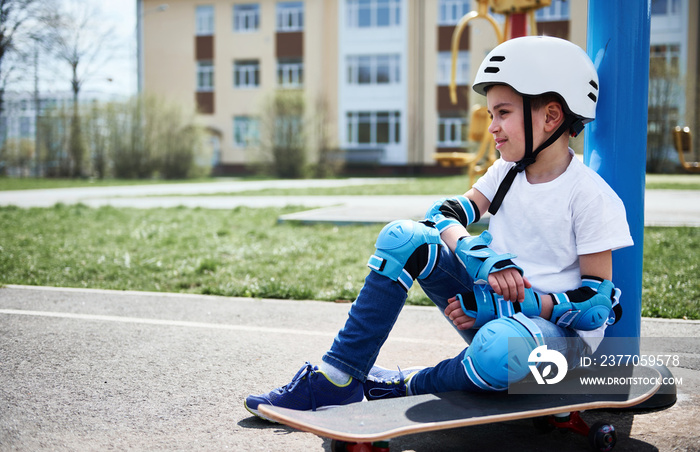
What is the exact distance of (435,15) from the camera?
35188mm

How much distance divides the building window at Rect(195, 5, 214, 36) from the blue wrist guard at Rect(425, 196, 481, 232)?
39114mm

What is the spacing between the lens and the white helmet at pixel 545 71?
2.27m

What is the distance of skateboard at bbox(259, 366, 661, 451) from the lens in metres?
1.91

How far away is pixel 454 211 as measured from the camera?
8.09ft

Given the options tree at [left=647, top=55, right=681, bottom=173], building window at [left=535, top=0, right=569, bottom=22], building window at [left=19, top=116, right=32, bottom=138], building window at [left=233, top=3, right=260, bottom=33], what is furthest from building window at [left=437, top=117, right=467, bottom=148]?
building window at [left=19, top=116, right=32, bottom=138]

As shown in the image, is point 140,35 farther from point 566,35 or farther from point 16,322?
point 16,322

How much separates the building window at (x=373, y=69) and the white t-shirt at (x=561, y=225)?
34962mm

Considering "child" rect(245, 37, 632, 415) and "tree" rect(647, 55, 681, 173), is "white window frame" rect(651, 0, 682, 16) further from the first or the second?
"child" rect(245, 37, 632, 415)

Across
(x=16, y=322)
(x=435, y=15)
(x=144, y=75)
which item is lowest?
(x=16, y=322)

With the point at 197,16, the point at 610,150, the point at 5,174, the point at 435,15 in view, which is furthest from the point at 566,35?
the point at 610,150

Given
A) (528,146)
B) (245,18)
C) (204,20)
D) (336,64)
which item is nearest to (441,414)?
(528,146)

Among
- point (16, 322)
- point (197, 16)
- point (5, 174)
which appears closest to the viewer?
point (16, 322)

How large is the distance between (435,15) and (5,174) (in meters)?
22.9

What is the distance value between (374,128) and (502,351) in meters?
35.6
